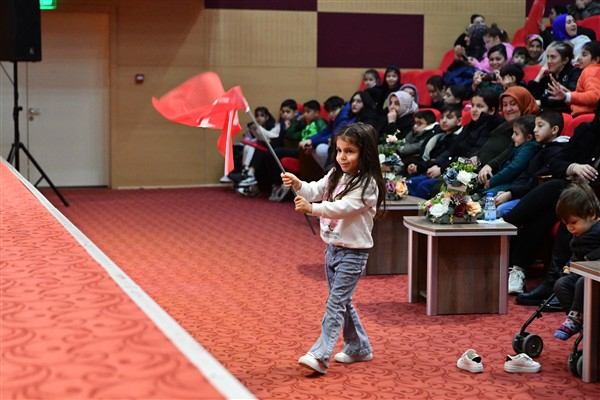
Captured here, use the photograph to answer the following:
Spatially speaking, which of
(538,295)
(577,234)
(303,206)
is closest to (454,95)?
(538,295)

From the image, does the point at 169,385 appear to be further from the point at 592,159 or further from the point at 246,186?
the point at 246,186

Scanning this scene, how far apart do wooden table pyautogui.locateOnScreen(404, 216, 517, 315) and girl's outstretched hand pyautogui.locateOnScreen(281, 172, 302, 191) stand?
1.36 m

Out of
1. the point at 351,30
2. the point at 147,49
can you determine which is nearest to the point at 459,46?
the point at 351,30

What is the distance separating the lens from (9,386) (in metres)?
1.84

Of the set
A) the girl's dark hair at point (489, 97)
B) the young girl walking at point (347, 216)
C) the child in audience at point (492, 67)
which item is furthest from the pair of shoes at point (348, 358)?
the child in audience at point (492, 67)

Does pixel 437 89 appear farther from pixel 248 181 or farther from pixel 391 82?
pixel 248 181

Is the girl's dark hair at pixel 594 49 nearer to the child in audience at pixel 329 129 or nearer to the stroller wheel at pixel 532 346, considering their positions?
the child in audience at pixel 329 129

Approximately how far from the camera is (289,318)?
5285mm

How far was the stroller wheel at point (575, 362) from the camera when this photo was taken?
13.9 feet

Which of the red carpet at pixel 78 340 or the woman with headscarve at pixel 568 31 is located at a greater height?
the woman with headscarve at pixel 568 31

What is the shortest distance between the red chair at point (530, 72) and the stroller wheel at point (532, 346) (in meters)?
4.84

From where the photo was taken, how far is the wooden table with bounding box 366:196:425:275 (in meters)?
6.75

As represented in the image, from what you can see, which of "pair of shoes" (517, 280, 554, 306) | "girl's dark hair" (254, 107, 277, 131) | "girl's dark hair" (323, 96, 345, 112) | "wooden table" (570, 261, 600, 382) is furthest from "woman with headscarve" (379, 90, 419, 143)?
"wooden table" (570, 261, 600, 382)

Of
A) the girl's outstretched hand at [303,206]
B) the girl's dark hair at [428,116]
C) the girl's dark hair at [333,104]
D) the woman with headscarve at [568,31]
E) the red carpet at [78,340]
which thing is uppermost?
the woman with headscarve at [568,31]
